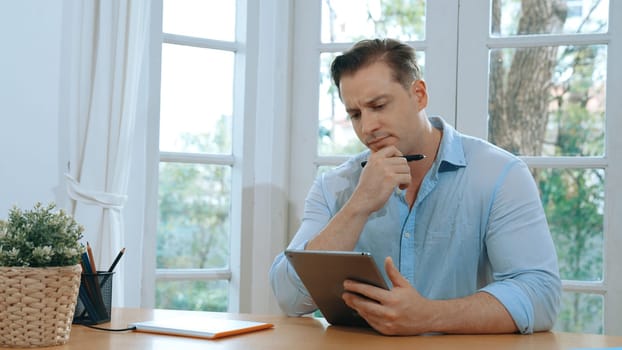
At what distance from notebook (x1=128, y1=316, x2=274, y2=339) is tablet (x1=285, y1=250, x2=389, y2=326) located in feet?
0.45

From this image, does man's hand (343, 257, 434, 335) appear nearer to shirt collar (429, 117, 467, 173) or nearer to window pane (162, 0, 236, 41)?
shirt collar (429, 117, 467, 173)

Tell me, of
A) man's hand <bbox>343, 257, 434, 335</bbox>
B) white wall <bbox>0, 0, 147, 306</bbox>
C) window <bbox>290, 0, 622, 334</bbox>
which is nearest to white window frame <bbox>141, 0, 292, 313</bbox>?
window <bbox>290, 0, 622, 334</bbox>

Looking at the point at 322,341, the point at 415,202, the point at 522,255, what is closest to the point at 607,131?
the point at 415,202

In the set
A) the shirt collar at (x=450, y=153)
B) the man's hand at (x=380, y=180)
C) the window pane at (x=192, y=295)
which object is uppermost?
the shirt collar at (x=450, y=153)

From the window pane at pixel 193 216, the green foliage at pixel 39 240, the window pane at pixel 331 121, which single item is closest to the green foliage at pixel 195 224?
the window pane at pixel 193 216

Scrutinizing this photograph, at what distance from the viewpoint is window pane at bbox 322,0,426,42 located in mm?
3045

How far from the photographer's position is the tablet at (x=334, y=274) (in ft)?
5.01

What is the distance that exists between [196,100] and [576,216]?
150 centimetres

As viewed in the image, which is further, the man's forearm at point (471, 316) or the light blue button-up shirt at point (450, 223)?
the light blue button-up shirt at point (450, 223)

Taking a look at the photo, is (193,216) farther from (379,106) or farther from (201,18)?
(379,106)

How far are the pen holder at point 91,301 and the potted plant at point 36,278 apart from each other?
0.24 metres

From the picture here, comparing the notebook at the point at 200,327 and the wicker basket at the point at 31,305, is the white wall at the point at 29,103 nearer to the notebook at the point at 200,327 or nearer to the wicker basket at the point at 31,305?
the notebook at the point at 200,327

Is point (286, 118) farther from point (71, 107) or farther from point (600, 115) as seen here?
point (600, 115)

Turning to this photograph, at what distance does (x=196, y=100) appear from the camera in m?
3.15
